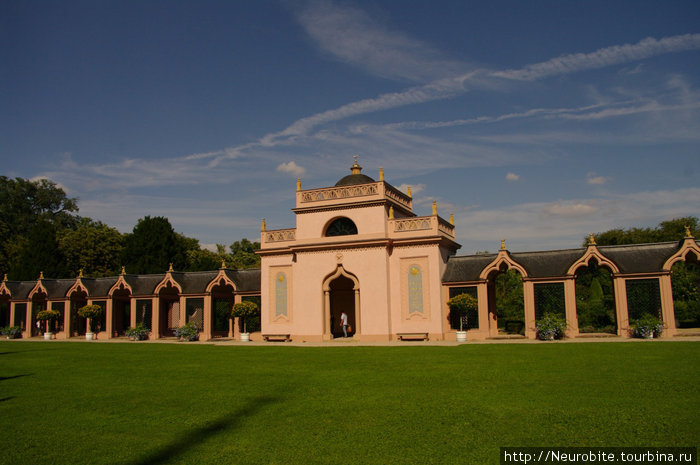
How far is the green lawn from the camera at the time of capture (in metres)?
8.77

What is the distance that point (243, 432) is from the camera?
32.5 ft

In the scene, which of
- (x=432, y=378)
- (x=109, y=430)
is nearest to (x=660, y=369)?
(x=432, y=378)

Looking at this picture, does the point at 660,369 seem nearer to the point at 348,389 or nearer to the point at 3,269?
the point at 348,389

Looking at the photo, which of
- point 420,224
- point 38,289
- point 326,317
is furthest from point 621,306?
point 38,289

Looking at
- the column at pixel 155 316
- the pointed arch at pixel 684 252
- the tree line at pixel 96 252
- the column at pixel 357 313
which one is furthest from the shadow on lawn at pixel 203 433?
the tree line at pixel 96 252

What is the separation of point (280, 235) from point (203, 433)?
86.3 feet

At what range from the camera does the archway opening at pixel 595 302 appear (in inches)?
1293

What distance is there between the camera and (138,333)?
129ft

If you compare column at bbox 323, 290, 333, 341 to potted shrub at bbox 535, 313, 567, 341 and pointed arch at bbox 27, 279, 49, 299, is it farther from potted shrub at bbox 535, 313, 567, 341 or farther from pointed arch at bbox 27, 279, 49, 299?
pointed arch at bbox 27, 279, 49, 299

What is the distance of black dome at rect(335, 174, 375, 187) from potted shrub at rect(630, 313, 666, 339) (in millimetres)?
17206

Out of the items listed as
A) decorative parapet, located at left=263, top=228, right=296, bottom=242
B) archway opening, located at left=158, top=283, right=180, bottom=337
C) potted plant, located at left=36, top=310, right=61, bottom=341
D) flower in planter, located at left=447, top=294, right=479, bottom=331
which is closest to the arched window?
decorative parapet, located at left=263, top=228, right=296, bottom=242

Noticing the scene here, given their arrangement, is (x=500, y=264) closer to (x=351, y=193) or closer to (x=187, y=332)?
(x=351, y=193)

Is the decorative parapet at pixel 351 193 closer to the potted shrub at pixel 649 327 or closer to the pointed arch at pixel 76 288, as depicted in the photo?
the potted shrub at pixel 649 327

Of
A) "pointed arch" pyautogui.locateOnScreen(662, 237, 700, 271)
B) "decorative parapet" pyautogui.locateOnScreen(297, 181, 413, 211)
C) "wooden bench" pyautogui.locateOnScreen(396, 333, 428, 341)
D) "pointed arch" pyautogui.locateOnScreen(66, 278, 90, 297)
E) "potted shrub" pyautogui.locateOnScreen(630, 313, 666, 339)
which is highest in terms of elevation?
"decorative parapet" pyautogui.locateOnScreen(297, 181, 413, 211)
